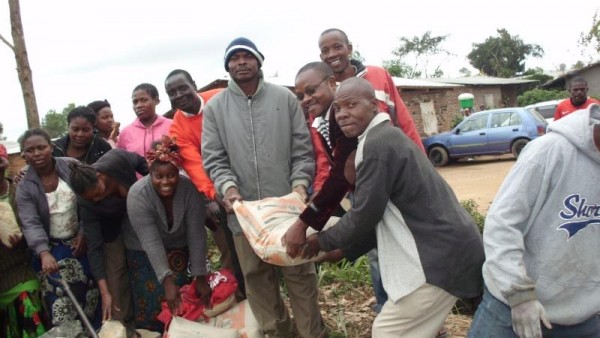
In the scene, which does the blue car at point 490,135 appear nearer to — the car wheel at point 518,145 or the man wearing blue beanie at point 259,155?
the car wheel at point 518,145

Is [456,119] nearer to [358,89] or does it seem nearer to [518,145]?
[518,145]

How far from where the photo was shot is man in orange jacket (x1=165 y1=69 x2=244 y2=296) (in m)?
3.56

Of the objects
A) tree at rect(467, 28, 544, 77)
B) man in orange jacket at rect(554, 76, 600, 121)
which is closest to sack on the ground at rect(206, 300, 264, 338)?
man in orange jacket at rect(554, 76, 600, 121)

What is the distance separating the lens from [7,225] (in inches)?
140

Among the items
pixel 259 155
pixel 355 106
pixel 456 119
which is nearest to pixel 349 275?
pixel 259 155

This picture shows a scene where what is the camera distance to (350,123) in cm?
248

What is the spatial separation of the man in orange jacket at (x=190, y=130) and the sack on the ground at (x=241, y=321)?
54cm

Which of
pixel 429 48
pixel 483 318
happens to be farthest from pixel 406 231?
pixel 429 48

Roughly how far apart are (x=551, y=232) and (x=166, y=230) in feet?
8.14

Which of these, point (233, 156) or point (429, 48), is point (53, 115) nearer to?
point (429, 48)

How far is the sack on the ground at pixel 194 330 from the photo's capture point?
3.43m

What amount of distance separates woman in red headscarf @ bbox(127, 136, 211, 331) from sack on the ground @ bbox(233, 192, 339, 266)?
2.01 feet

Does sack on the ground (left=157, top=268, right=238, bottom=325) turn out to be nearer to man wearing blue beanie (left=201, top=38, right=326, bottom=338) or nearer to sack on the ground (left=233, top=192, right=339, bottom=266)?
man wearing blue beanie (left=201, top=38, right=326, bottom=338)

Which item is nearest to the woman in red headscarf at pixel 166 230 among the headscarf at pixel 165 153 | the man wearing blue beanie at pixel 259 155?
the headscarf at pixel 165 153
